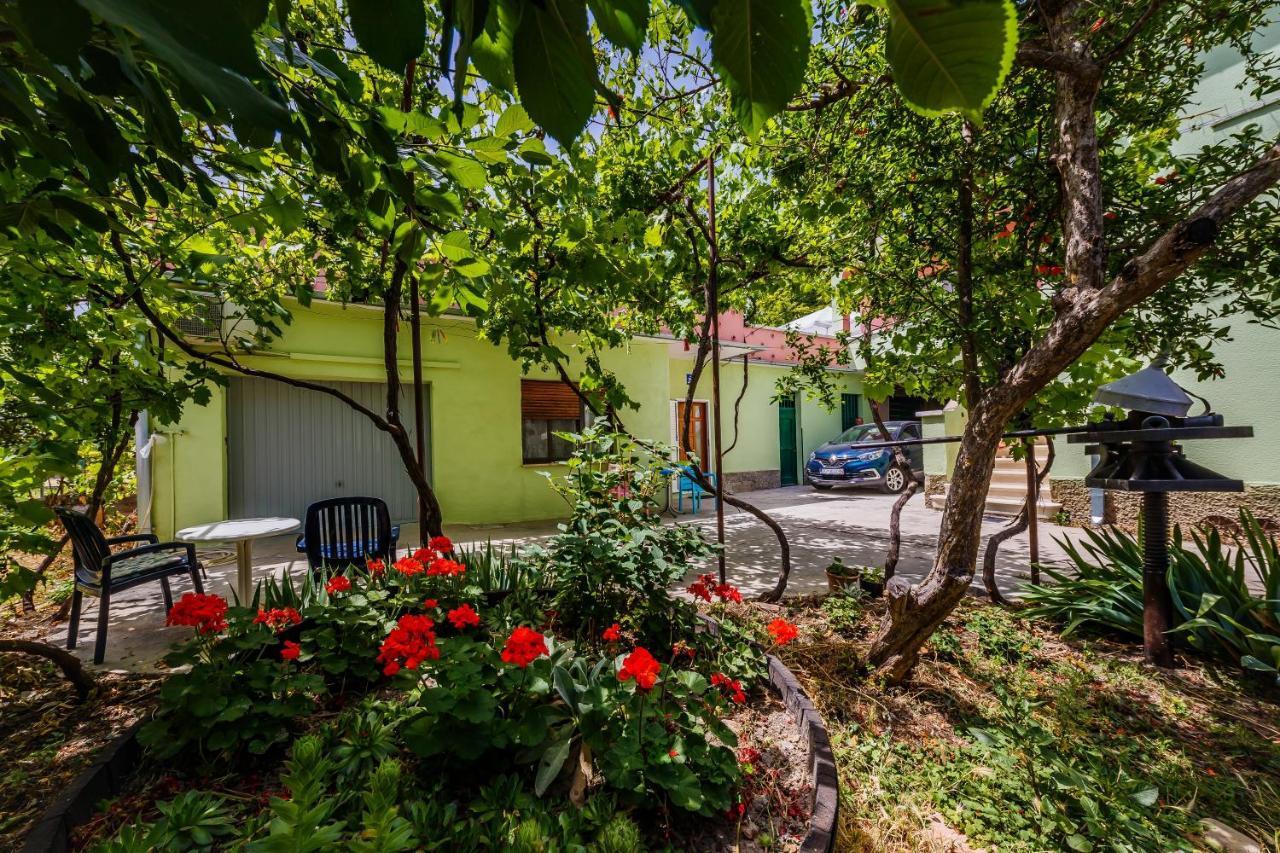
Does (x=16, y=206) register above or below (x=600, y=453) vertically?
above

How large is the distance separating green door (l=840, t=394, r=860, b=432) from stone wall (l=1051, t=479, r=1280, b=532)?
24.1 ft

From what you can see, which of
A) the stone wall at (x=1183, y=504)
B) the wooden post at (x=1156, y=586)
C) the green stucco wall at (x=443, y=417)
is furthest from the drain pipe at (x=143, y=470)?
the stone wall at (x=1183, y=504)

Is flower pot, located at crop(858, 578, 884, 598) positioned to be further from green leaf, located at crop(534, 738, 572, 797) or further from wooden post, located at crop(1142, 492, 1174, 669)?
green leaf, located at crop(534, 738, 572, 797)

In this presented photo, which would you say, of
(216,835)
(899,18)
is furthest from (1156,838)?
(216,835)

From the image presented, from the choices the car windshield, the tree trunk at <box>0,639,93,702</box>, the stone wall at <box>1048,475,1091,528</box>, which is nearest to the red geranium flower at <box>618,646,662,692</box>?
the tree trunk at <box>0,639,93,702</box>

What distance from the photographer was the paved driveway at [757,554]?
3.35 meters

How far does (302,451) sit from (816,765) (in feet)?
24.1

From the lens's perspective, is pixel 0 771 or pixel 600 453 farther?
pixel 600 453

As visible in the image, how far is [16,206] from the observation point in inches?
47.9

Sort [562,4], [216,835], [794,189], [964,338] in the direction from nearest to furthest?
[562,4], [216,835], [964,338], [794,189]

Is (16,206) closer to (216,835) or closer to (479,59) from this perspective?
(479,59)

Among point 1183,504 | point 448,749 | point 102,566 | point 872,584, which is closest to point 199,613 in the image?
point 448,749

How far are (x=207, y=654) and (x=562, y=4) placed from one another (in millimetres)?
2381

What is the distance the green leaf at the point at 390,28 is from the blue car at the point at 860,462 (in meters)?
10.7
